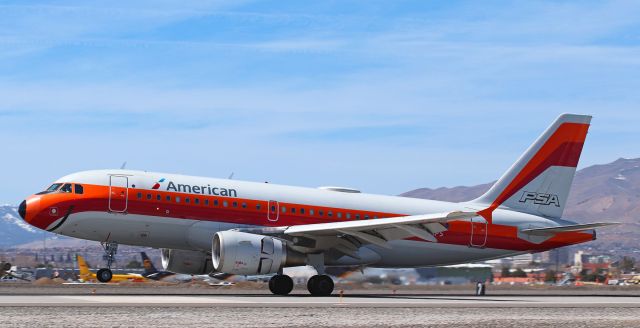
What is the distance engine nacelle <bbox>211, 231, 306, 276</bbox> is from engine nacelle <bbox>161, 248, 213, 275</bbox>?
3.79m

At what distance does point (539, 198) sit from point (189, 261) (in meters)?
16.3

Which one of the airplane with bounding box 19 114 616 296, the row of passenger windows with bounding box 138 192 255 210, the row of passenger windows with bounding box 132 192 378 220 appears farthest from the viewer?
the row of passenger windows with bounding box 132 192 378 220

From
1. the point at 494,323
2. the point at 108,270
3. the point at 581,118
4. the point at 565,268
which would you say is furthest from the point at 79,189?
the point at 565,268

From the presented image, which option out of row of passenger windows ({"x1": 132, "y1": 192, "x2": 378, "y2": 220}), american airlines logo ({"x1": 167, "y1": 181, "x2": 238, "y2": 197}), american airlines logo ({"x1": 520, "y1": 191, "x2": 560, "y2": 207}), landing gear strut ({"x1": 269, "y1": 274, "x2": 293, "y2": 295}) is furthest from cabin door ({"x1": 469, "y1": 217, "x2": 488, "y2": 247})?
american airlines logo ({"x1": 167, "y1": 181, "x2": 238, "y2": 197})

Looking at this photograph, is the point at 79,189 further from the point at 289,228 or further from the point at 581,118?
the point at 581,118

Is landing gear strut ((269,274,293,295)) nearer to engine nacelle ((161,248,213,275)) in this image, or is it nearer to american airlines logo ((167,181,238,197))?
engine nacelle ((161,248,213,275))

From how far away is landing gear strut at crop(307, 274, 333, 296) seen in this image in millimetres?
39531

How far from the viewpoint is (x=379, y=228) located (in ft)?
128

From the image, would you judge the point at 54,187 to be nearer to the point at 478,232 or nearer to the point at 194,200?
the point at 194,200

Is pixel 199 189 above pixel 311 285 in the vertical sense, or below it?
above

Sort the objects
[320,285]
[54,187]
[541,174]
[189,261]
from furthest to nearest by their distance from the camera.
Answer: [541,174] < [189,261] < [54,187] < [320,285]

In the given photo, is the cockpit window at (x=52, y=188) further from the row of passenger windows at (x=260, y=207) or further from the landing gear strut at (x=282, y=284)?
the landing gear strut at (x=282, y=284)

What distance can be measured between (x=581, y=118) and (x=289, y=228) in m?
16.1

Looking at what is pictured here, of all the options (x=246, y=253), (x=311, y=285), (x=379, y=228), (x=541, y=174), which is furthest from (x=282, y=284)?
(x=541, y=174)
